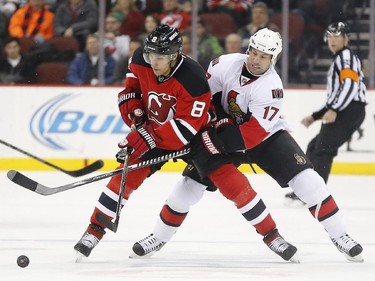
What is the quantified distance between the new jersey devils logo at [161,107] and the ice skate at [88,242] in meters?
0.52

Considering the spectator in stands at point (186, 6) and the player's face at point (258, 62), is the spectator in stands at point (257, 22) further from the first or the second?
the player's face at point (258, 62)

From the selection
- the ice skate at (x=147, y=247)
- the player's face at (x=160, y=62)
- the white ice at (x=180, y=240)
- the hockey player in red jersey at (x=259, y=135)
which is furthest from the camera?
the ice skate at (x=147, y=247)

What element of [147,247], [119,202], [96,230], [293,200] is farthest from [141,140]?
[293,200]

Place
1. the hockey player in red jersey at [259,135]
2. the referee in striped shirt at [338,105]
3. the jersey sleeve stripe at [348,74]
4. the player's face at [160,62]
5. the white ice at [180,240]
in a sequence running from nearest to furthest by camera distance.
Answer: the white ice at [180,240]
the player's face at [160,62]
the hockey player in red jersey at [259,135]
the referee in striped shirt at [338,105]
the jersey sleeve stripe at [348,74]

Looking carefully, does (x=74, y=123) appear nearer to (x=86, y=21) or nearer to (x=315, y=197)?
(x=86, y=21)

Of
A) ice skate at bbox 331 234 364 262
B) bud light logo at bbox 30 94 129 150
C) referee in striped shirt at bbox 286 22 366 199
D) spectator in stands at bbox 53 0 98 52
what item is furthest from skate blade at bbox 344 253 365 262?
spectator in stands at bbox 53 0 98 52

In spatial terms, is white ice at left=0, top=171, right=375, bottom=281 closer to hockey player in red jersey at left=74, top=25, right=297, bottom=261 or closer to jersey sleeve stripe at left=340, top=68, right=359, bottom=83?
hockey player in red jersey at left=74, top=25, right=297, bottom=261

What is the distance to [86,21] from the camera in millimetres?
9523

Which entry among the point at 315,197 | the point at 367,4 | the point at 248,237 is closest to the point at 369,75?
the point at 367,4

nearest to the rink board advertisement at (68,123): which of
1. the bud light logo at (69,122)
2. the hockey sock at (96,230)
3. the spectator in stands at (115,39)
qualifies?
the bud light logo at (69,122)

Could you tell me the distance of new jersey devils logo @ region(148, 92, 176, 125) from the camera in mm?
4854

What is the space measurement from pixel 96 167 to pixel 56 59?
4511 mm

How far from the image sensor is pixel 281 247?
4.94 metres

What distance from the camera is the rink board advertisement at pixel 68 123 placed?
9211mm
